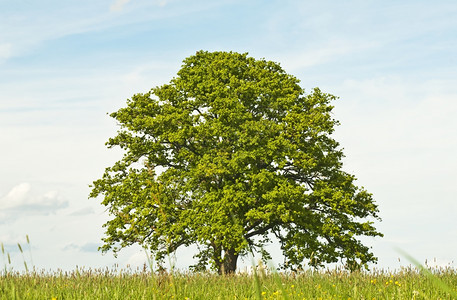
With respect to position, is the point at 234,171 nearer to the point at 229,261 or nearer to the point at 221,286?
the point at 229,261

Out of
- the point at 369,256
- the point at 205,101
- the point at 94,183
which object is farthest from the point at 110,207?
the point at 369,256

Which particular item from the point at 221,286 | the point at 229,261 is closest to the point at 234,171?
the point at 229,261

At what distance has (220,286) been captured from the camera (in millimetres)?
10883

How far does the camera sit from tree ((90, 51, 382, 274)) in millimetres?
22031

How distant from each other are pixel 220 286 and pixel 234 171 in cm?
1210

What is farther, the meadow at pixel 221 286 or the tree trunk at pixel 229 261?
the tree trunk at pixel 229 261

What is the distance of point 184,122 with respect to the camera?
24.0 m

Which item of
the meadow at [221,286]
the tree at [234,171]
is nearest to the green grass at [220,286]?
the meadow at [221,286]

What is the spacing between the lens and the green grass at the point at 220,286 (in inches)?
312

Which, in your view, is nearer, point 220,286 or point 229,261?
point 220,286

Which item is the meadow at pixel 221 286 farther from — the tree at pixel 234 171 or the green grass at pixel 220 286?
the tree at pixel 234 171

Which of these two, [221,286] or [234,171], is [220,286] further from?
[234,171]

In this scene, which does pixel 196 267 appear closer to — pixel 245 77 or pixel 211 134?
pixel 211 134

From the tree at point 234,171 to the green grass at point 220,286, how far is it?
848cm
